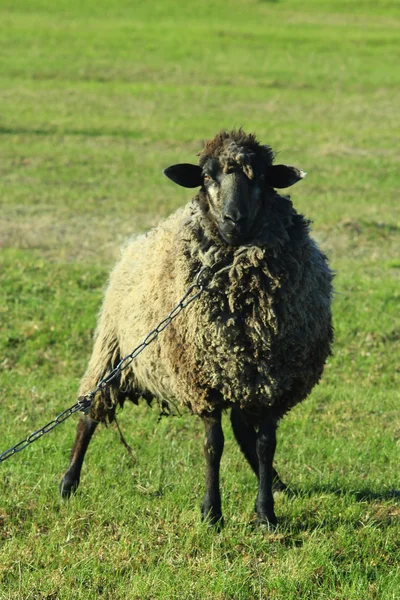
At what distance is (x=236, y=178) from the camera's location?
5.11m

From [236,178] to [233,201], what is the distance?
18 centimetres

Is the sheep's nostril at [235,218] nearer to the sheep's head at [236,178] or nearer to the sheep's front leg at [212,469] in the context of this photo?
the sheep's head at [236,178]

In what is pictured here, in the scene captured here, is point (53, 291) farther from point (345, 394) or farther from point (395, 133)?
point (395, 133)

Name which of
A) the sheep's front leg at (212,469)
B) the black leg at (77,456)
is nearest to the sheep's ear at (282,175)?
A: the sheep's front leg at (212,469)

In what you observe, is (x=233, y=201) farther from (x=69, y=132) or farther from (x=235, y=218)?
(x=69, y=132)

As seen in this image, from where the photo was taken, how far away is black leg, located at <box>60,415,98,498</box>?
5902 mm

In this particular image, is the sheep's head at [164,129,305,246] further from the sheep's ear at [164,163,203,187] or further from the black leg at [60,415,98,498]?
the black leg at [60,415,98,498]

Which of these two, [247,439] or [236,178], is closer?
[236,178]

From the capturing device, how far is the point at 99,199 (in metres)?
15.2

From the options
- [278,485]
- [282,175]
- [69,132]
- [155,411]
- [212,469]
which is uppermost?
[282,175]

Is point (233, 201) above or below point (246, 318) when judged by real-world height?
above

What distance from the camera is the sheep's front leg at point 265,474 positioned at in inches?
204

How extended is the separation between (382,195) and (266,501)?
38.0ft

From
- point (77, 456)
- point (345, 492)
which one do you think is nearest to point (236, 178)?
point (345, 492)
